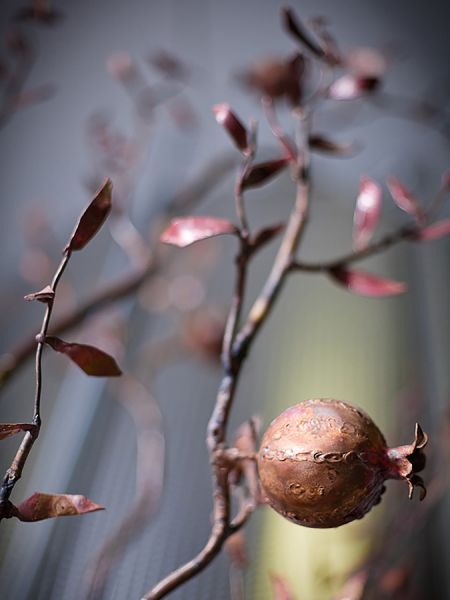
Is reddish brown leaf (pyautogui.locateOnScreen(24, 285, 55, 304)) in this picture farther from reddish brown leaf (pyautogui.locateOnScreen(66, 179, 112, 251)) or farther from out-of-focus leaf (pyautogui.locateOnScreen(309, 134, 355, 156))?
out-of-focus leaf (pyautogui.locateOnScreen(309, 134, 355, 156))

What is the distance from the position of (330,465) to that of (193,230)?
10cm

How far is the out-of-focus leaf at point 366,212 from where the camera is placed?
0.95ft

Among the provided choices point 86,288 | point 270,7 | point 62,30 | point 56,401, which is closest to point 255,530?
point 56,401

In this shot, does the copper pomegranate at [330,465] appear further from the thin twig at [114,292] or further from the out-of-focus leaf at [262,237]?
the thin twig at [114,292]

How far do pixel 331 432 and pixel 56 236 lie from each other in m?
0.75

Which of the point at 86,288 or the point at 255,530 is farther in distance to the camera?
the point at 86,288

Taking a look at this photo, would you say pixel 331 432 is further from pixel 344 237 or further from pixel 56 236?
pixel 344 237

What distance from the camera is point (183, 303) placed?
755mm

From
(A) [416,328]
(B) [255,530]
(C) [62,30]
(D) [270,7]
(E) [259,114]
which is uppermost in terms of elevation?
(C) [62,30]

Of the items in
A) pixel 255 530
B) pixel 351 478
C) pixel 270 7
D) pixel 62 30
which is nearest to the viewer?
pixel 351 478

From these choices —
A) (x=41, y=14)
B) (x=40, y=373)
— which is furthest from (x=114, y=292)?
(x=40, y=373)

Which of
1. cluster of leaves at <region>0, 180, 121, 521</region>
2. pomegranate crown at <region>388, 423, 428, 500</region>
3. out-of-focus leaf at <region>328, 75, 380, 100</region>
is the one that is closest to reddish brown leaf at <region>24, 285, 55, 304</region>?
cluster of leaves at <region>0, 180, 121, 521</region>

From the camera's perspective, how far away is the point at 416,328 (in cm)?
103

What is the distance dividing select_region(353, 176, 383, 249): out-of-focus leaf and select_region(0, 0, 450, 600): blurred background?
92mm
